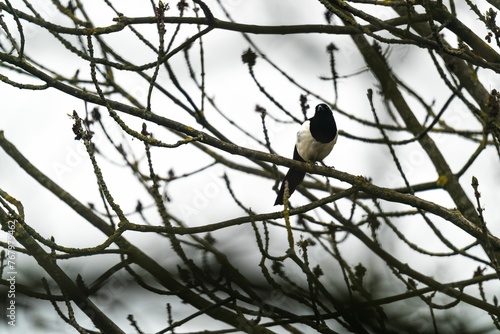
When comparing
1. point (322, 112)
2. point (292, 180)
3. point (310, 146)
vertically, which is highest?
point (322, 112)

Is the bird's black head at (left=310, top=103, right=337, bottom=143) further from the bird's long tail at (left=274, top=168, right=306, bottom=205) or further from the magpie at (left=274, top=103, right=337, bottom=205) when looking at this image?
the bird's long tail at (left=274, top=168, right=306, bottom=205)

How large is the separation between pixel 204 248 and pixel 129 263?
1.16 feet

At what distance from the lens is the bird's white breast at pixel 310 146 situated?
4.95 m

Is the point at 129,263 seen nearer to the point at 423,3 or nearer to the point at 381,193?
the point at 381,193

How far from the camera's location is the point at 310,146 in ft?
16.3

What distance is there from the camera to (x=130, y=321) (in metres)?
2.98

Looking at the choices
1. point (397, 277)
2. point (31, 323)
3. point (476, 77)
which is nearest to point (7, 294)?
point (31, 323)

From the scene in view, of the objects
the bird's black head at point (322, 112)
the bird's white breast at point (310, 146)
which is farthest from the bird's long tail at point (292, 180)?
the bird's black head at point (322, 112)

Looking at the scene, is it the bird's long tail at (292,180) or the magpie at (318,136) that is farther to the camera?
the magpie at (318,136)

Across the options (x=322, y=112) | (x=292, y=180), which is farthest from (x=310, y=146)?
(x=292, y=180)

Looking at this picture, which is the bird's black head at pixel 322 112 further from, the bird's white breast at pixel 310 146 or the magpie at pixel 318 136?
the bird's white breast at pixel 310 146

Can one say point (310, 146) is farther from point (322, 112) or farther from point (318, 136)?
point (322, 112)

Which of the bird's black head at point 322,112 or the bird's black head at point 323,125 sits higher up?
the bird's black head at point 322,112

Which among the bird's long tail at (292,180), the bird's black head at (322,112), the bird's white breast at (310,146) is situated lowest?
the bird's long tail at (292,180)
